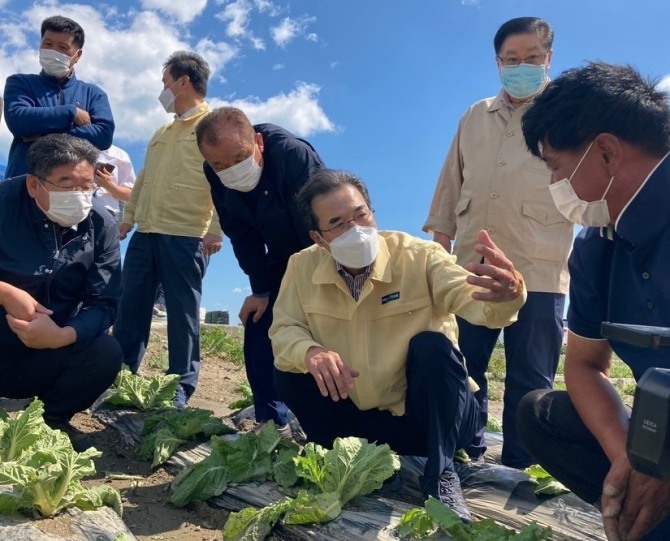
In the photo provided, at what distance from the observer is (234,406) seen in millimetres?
4879

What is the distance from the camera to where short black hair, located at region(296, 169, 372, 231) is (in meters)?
3.23

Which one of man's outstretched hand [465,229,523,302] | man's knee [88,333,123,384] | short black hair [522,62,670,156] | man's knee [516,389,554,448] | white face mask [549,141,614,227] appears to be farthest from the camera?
man's knee [88,333,123,384]

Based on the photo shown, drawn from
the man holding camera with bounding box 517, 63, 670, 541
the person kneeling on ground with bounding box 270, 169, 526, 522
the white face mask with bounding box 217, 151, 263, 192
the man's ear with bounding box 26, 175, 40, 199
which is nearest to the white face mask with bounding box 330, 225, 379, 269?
the person kneeling on ground with bounding box 270, 169, 526, 522

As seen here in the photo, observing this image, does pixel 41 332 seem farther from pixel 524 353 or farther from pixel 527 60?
pixel 527 60

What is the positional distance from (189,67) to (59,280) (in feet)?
6.24

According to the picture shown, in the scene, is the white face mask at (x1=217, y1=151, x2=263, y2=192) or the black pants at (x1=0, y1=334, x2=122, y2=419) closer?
the black pants at (x1=0, y1=334, x2=122, y2=419)

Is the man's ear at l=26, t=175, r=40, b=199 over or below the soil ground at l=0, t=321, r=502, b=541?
over

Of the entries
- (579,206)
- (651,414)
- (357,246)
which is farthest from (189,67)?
(651,414)

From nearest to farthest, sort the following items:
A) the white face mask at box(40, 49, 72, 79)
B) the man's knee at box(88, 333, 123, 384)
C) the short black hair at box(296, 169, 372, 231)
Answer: the short black hair at box(296, 169, 372, 231) < the man's knee at box(88, 333, 123, 384) < the white face mask at box(40, 49, 72, 79)

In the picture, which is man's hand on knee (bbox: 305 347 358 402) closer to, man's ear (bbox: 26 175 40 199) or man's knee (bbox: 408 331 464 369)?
man's knee (bbox: 408 331 464 369)

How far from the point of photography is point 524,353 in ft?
12.0

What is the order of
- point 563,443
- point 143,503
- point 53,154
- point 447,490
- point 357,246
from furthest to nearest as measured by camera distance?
point 53,154, point 143,503, point 357,246, point 447,490, point 563,443

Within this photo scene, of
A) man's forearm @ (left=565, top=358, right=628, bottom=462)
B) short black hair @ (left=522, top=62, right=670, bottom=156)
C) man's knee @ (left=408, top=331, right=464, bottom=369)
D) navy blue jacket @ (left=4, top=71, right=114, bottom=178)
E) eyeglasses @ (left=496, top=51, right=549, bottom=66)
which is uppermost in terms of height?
eyeglasses @ (left=496, top=51, right=549, bottom=66)

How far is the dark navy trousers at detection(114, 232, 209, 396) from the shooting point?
459cm
